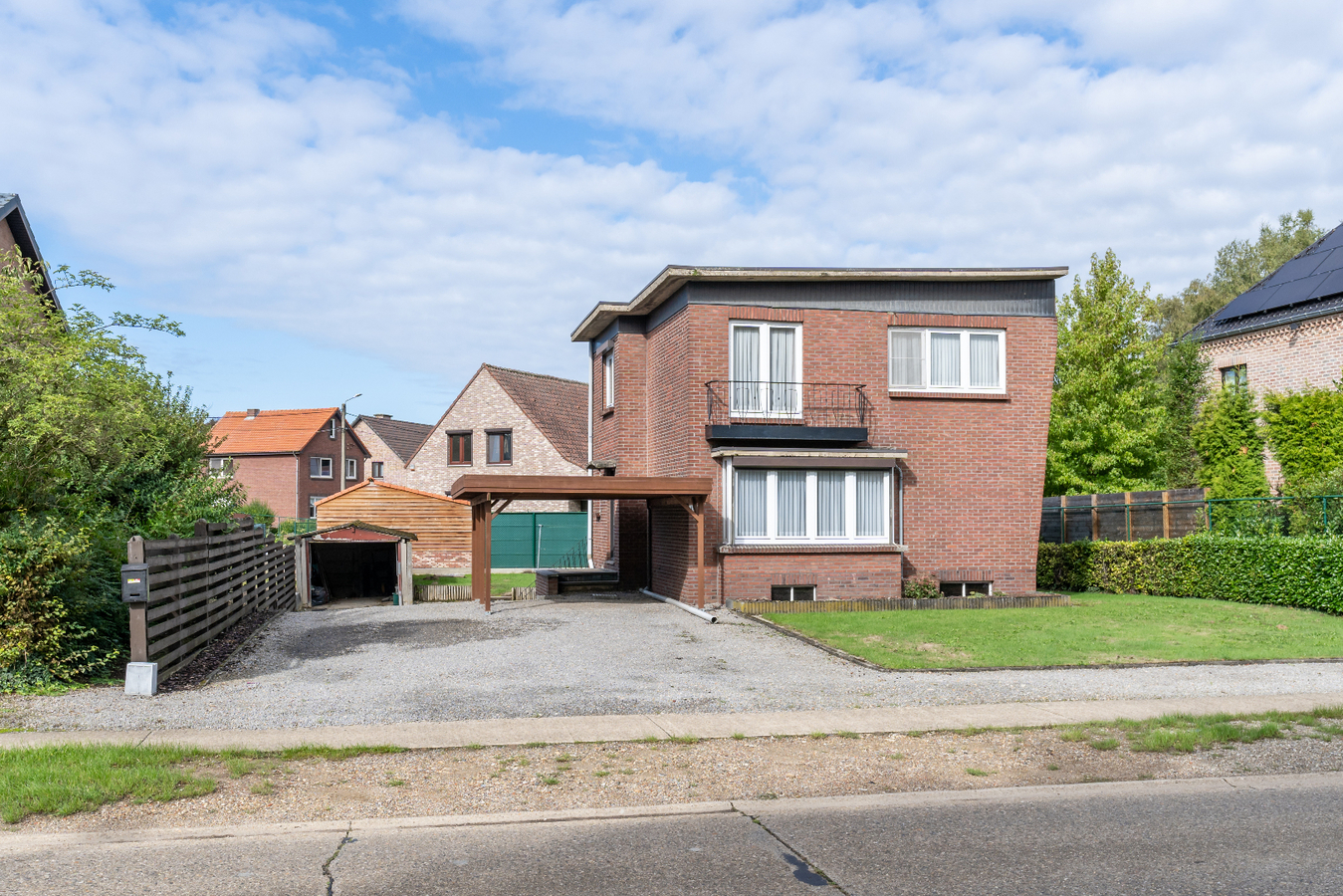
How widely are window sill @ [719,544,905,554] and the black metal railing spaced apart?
7.58ft

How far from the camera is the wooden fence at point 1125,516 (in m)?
22.7

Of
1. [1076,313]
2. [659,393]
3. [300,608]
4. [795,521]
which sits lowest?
[300,608]

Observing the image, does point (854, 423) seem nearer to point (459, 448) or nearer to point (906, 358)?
point (906, 358)

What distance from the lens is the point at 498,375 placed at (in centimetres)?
4197

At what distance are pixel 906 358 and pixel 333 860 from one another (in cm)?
1661

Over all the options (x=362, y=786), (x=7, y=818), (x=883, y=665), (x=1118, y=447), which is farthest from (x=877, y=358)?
(x=7, y=818)

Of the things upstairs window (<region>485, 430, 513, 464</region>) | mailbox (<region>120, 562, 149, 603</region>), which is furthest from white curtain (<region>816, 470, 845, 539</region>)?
upstairs window (<region>485, 430, 513, 464</region>)

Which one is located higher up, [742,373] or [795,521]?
[742,373]

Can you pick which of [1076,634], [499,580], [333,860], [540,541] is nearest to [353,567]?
[499,580]

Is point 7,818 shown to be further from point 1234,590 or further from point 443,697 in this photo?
point 1234,590

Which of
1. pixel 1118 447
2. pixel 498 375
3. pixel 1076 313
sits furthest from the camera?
pixel 498 375

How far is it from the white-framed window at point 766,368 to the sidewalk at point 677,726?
406 inches

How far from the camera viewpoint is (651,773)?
7723 millimetres

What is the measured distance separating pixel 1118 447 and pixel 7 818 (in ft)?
92.6
